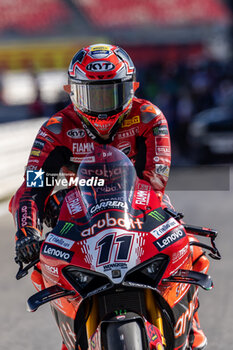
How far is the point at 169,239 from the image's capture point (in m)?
3.12

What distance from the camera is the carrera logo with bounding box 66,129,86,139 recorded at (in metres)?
3.80

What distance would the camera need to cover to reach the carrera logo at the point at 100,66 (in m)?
3.68

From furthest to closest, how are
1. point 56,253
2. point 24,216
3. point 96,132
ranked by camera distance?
point 96,132, point 24,216, point 56,253

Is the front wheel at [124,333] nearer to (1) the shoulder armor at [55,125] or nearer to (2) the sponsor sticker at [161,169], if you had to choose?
(2) the sponsor sticker at [161,169]

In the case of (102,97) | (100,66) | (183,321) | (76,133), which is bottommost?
(183,321)

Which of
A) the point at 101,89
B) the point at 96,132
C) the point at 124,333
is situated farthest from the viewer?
the point at 96,132

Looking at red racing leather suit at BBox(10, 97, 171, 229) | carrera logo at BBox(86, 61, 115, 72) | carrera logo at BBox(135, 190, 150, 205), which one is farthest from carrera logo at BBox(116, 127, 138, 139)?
carrera logo at BBox(135, 190, 150, 205)

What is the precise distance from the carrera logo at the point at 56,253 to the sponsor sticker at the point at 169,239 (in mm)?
386

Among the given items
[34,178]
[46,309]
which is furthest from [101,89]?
[46,309]

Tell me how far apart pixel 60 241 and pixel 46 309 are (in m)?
2.55

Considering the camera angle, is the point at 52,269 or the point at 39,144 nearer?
the point at 52,269

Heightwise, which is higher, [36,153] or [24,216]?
[36,153]

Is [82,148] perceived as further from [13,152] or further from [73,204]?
[13,152]

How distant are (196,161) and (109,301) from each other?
11.4 m
